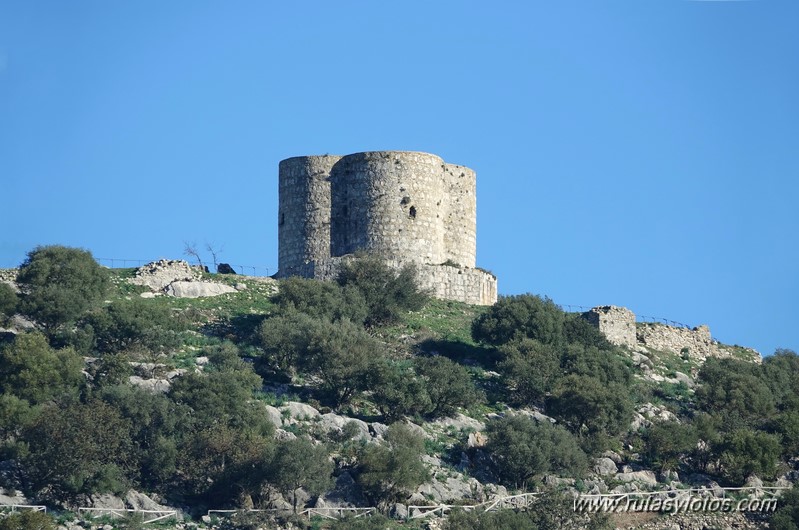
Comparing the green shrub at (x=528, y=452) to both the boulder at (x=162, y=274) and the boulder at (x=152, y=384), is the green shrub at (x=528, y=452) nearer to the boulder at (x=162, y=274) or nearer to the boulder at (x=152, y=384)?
the boulder at (x=152, y=384)

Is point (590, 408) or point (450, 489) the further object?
point (590, 408)

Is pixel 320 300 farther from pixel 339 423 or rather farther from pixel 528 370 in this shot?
pixel 339 423

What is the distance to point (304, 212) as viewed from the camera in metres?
80.2

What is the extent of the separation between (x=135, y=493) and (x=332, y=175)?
2561 centimetres

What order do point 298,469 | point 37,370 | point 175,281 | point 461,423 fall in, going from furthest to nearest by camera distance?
1. point 175,281
2. point 461,423
3. point 37,370
4. point 298,469

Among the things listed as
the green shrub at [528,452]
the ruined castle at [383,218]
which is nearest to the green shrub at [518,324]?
the ruined castle at [383,218]

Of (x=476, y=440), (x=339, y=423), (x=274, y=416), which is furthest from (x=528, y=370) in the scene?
(x=274, y=416)

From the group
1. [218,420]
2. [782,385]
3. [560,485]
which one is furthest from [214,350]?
→ [782,385]

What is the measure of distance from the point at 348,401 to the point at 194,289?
38.1 ft

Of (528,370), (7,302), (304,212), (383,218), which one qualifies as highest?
(304,212)

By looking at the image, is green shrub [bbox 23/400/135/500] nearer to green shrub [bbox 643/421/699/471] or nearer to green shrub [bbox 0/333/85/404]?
green shrub [bbox 0/333/85/404]

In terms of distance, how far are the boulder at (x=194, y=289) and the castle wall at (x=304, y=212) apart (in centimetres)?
490

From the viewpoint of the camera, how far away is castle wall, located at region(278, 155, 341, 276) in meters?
79.8

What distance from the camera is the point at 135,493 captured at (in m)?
57.0
